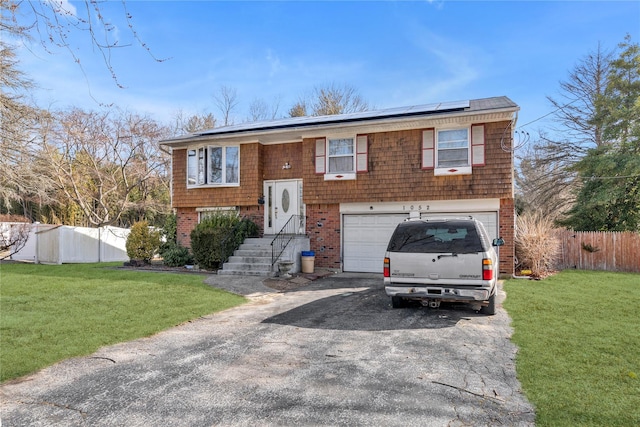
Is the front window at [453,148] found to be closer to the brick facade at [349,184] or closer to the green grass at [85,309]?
the brick facade at [349,184]

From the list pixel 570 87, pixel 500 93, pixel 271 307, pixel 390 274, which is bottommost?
pixel 271 307

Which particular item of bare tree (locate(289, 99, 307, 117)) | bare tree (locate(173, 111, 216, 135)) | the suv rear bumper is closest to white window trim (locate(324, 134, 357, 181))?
the suv rear bumper

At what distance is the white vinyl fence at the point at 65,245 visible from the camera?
15969 mm

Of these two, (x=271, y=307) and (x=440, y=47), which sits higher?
(x=440, y=47)

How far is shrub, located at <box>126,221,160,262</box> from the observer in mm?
14633

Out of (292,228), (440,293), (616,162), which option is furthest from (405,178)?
(616,162)

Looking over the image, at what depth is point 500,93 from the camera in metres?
14.4

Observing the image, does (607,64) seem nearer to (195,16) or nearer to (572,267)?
(572,267)

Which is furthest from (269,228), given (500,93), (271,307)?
(500,93)

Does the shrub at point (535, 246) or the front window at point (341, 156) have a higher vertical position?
the front window at point (341, 156)

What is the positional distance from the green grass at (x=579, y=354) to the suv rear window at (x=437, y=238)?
1537 mm

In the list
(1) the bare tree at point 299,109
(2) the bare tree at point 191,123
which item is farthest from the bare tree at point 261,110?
(2) the bare tree at point 191,123

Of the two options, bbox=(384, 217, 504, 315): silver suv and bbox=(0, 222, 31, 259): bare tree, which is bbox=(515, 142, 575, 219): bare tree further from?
bbox=(0, 222, 31, 259): bare tree

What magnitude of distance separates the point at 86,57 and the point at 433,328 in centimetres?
583
